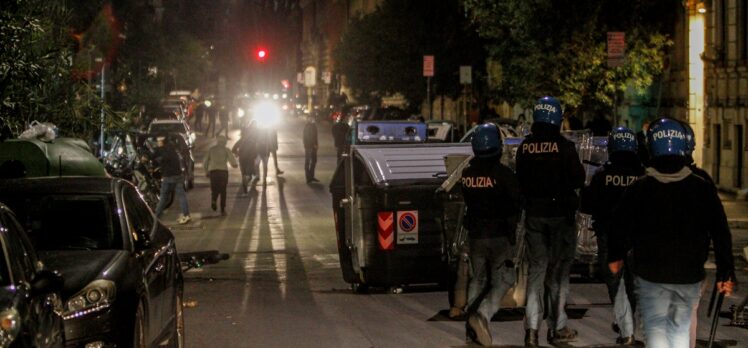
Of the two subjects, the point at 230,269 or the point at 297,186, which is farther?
the point at 297,186

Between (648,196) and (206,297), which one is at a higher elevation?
(648,196)

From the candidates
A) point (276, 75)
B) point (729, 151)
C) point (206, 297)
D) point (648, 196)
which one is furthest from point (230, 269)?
point (276, 75)

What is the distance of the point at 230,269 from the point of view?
57.7 ft

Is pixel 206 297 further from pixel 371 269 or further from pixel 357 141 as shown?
pixel 357 141

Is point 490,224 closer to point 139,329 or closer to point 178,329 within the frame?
point 178,329

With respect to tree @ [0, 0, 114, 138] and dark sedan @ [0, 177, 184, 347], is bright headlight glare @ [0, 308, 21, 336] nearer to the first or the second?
dark sedan @ [0, 177, 184, 347]

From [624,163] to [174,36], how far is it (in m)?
56.8

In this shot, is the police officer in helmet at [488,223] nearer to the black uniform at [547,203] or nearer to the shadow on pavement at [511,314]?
the black uniform at [547,203]

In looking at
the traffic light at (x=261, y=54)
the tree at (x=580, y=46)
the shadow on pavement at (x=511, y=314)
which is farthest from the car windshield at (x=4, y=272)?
the traffic light at (x=261, y=54)

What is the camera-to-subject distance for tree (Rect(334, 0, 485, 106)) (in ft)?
182

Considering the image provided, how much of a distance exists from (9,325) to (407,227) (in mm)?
7620

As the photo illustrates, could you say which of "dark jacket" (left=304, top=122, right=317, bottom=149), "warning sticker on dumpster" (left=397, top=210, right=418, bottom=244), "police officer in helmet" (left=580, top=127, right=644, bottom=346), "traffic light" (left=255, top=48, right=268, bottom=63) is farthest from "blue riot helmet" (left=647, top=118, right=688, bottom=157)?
"traffic light" (left=255, top=48, right=268, bottom=63)

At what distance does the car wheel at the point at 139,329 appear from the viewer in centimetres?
856

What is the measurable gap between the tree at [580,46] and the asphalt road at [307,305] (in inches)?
499
